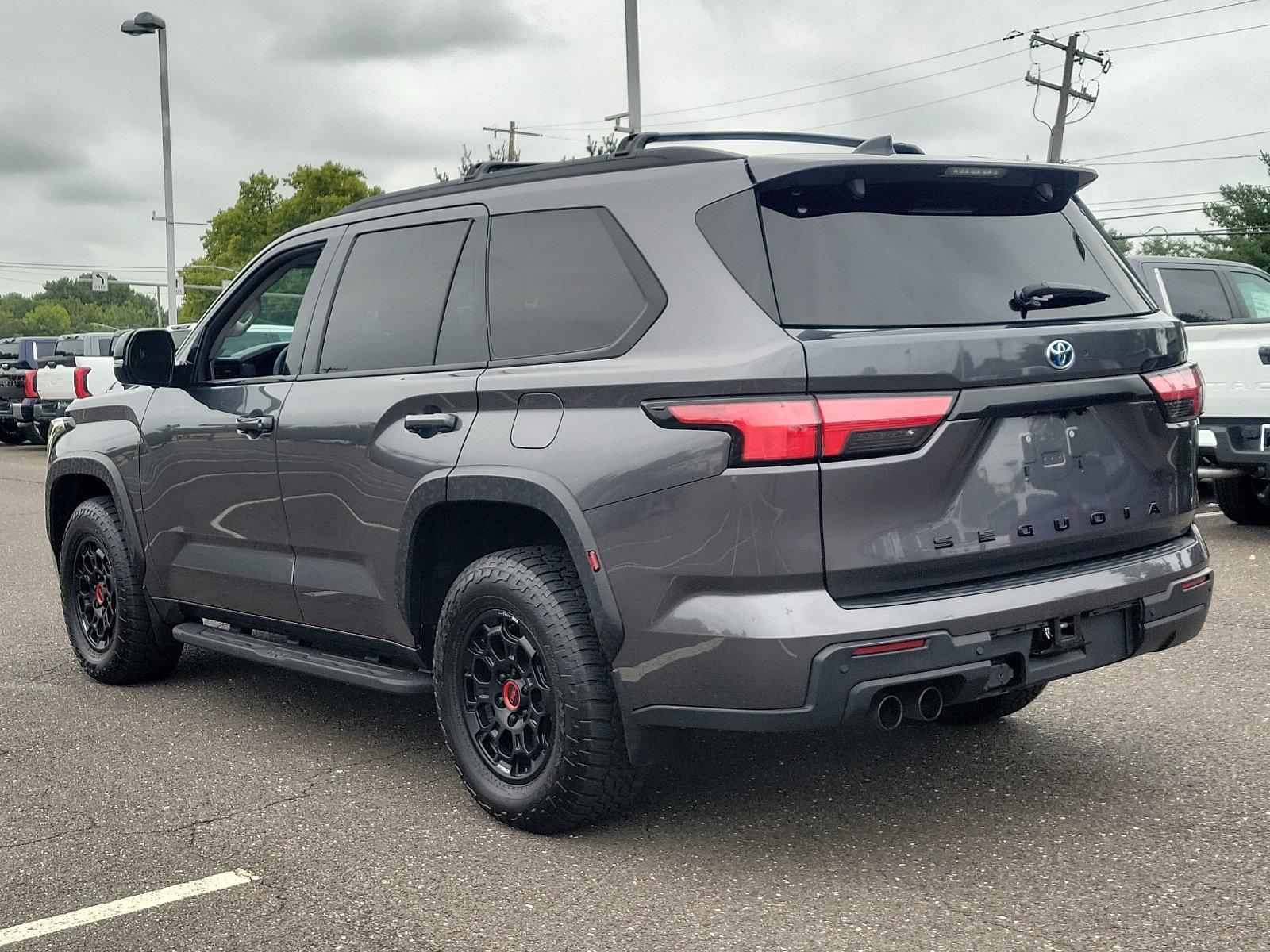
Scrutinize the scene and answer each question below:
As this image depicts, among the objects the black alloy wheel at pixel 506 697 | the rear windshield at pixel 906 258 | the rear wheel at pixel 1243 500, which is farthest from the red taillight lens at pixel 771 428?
the rear wheel at pixel 1243 500

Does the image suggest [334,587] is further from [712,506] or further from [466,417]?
[712,506]

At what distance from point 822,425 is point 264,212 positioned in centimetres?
7907

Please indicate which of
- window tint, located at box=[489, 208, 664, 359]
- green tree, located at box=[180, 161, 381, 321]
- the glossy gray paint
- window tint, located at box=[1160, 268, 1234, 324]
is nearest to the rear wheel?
window tint, located at box=[1160, 268, 1234, 324]

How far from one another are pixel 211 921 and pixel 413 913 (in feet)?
1.65

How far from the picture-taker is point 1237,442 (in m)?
9.97

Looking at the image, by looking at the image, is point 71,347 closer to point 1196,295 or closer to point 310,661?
point 1196,295

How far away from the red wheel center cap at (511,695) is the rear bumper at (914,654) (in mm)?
485

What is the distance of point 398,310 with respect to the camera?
4809 millimetres

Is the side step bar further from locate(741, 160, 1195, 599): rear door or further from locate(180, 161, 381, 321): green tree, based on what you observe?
locate(180, 161, 381, 321): green tree

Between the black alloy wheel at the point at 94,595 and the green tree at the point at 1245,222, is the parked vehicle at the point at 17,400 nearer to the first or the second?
the black alloy wheel at the point at 94,595

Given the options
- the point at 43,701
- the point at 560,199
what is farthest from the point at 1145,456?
the point at 43,701

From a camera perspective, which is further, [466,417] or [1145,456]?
[466,417]

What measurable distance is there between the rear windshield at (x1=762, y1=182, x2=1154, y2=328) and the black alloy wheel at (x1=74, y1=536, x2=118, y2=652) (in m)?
3.66

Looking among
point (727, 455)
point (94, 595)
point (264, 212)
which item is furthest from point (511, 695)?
point (264, 212)
